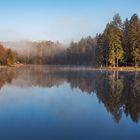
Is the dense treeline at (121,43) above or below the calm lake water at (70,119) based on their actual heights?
above

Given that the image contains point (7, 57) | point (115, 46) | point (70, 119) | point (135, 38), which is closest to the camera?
point (70, 119)

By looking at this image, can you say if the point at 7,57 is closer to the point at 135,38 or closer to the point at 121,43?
the point at 121,43

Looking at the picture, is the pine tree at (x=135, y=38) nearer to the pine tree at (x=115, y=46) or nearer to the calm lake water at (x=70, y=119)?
the pine tree at (x=115, y=46)

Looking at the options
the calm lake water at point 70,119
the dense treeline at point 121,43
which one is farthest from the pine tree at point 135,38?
the calm lake water at point 70,119

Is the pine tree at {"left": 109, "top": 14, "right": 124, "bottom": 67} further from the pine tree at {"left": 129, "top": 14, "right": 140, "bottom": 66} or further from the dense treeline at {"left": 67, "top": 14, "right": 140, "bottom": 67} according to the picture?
the pine tree at {"left": 129, "top": 14, "right": 140, "bottom": 66}

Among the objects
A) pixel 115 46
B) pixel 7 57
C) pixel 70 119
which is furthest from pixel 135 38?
pixel 7 57

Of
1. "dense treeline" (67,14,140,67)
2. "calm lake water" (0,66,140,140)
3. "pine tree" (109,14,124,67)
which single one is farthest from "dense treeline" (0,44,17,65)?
"calm lake water" (0,66,140,140)

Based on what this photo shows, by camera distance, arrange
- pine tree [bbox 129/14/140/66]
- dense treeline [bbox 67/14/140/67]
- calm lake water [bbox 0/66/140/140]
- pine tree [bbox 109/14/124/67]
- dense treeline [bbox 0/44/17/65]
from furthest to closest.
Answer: dense treeline [bbox 0/44/17/65]
pine tree [bbox 109/14/124/67]
dense treeline [bbox 67/14/140/67]
pine tree [bbox 129/14/140/66]
calm lake water [bbox 0/66/140/140]

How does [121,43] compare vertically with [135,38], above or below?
below

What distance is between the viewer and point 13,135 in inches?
554

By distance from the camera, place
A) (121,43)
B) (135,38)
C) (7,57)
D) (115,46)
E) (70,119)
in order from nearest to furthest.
Result: (70,119), (135,38), (115,46), (121,43), (7,57)

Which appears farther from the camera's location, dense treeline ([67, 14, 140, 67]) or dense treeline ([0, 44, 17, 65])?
dense treeline ([0, 44, 17, 65])

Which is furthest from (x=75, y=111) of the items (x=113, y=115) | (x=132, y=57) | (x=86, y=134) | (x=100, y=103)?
(x=132, y=57)

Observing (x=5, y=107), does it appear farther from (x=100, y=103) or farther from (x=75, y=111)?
(x=100, y=103)
